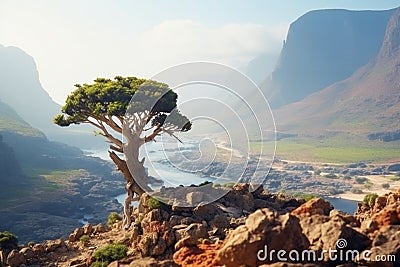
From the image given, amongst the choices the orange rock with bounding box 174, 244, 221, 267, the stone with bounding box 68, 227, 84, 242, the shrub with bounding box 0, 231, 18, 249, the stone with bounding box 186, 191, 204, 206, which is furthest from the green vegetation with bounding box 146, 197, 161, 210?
the orange rock with bounding box 174, 244, 221, 267

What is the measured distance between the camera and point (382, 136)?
198 m

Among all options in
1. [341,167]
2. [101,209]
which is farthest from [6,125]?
[341,167]

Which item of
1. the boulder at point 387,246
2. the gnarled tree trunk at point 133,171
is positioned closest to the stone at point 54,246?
the gnarled tree trunk at point 133,171

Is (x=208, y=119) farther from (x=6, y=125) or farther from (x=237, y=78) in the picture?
(x=6, y=125)

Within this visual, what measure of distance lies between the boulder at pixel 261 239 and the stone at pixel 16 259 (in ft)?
45.7

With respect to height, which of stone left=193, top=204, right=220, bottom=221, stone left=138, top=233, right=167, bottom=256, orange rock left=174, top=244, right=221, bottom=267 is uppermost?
stone left=193, top=204, right=220, bottom=221

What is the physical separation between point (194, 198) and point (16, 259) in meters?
9.33

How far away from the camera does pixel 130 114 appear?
26.5 m

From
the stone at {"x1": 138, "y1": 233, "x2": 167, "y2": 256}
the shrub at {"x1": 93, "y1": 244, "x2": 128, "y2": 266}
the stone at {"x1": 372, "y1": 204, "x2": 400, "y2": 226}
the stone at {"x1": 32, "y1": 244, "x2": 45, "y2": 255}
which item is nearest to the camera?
the stone at {"x1": 372, "y1": 204, "x2": 400, "y2": 226}

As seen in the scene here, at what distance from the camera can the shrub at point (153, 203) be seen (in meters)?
23.8

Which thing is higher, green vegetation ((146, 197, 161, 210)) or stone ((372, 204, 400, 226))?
stone ((372, 204, 400, 226))

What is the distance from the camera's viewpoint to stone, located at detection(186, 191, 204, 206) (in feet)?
78.4

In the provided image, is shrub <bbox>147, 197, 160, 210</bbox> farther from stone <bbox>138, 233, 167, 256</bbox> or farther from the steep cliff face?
the steep cliff face

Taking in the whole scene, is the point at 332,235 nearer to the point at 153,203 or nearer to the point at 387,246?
the point at 387,246
